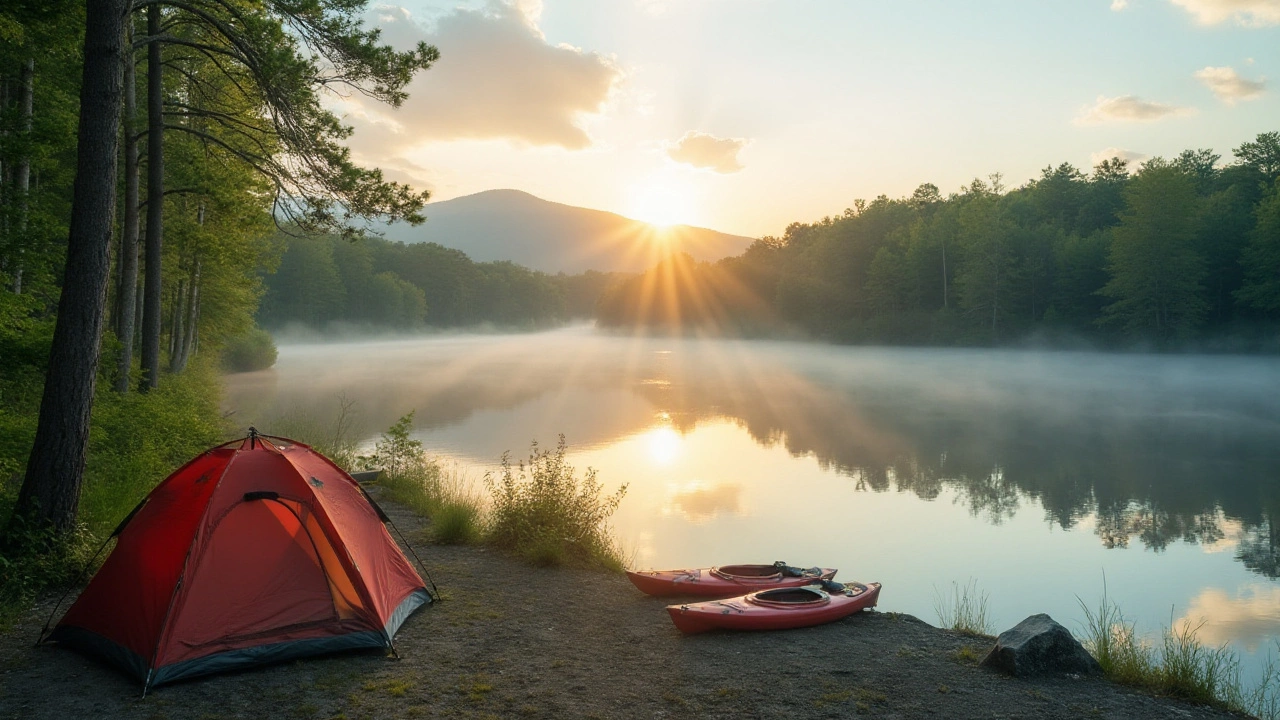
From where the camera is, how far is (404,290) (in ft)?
334

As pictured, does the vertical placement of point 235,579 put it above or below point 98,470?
below

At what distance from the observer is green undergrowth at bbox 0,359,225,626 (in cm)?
685

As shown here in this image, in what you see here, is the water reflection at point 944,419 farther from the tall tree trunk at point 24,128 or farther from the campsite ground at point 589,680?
the tall tree trunk at point 24,128

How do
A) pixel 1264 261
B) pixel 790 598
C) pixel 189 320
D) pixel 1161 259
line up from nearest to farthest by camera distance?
1. pixel 790 598
2. pixel 189 320
3. pixel 1264 261
4. pixel 1161 259

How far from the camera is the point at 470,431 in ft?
76.2

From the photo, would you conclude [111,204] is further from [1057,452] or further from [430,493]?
[1057,452]

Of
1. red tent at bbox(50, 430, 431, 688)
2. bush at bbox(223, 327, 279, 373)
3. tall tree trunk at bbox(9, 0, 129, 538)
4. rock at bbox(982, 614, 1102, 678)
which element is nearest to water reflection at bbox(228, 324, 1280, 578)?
bush at bbox(223, 327, 279, 373)

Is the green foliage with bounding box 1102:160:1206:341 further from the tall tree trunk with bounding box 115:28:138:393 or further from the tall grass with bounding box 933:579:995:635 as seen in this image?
the tall tree trunk with bounding box 115:28:138:393

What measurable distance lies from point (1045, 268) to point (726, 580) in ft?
187

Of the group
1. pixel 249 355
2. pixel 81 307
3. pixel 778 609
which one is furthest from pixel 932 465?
pixel 249 355

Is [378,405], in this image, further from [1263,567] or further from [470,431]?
[1263,567]

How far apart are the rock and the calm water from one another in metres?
3.41

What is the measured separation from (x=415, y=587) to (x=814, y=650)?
3.47 metres

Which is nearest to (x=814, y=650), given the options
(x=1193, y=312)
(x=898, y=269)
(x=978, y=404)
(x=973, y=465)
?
(x=973, y=465)
